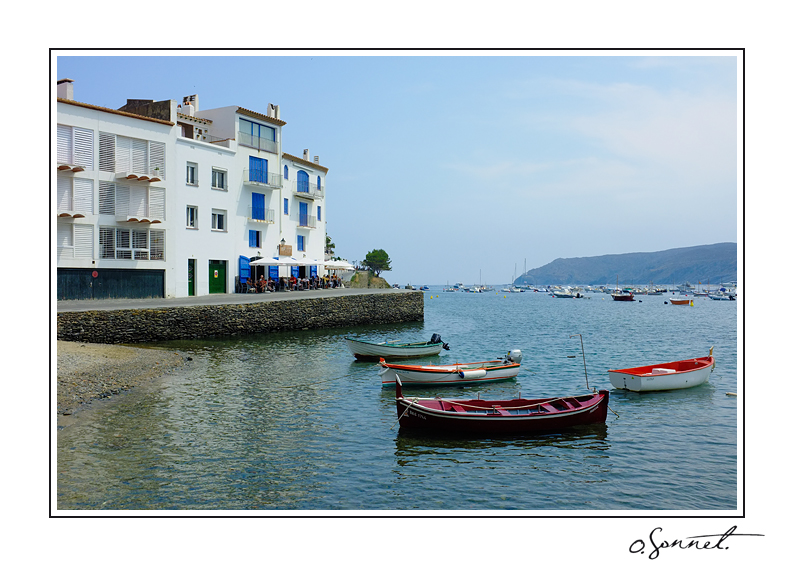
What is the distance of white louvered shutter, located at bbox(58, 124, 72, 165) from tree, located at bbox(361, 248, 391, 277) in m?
91.5

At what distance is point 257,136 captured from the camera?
149ft

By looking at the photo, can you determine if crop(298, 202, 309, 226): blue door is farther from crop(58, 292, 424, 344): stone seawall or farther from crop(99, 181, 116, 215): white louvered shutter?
crop(99, 181, 116, 215): white louvered shutter

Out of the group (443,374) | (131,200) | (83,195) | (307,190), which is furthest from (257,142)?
(443,374)

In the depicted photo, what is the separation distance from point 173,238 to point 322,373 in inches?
755

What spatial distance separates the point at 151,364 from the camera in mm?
22188

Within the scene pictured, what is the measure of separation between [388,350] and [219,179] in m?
22.1

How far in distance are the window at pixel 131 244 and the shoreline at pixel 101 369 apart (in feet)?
32.7

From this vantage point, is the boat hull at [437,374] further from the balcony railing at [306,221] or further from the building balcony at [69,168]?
the balcony railing at [306,221]

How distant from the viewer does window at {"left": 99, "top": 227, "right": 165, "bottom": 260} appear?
33.2 meters

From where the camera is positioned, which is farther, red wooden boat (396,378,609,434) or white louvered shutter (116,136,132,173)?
white louvered shutter (116,136,132,173)

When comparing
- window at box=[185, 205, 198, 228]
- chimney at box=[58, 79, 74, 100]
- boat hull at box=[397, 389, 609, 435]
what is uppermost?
chimney at box=[58, 79, 74, 100]

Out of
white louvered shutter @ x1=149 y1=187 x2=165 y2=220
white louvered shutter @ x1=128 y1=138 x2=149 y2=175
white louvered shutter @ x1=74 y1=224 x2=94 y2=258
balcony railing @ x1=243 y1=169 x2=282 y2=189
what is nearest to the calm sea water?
white louvered shutter @ x1=74 y1=224 x2=94 y2=258

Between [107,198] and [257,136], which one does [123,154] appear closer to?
[107,198]
